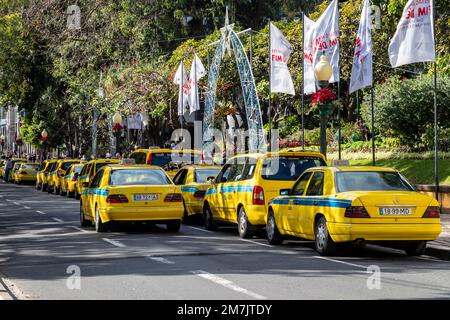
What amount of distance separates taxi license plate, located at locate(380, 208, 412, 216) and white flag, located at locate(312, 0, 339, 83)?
10833 mm

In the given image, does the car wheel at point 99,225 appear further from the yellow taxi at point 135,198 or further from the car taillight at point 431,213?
the car taillight at point 431,213

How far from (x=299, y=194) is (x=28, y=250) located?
5.16 m

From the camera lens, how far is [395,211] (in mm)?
13547

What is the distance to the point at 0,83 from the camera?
58.4 m

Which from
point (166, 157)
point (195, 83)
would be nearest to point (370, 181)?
point (166, 157)

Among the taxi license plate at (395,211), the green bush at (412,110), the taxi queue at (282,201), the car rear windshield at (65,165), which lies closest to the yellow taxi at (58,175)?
the car rear windshield at (65,165)

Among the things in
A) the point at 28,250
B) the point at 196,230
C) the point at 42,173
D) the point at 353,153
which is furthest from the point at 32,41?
the point at 28,250

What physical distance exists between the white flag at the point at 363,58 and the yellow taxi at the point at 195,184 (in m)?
4.43

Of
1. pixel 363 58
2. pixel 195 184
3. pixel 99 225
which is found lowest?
pixel 99 225

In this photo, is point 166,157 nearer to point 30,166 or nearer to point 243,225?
point 243,225

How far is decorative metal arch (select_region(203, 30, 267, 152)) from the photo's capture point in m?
36.5

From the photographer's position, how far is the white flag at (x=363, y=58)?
21703 millimetres

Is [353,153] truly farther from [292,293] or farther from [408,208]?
[292,293]

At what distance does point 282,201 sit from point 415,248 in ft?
8.94
